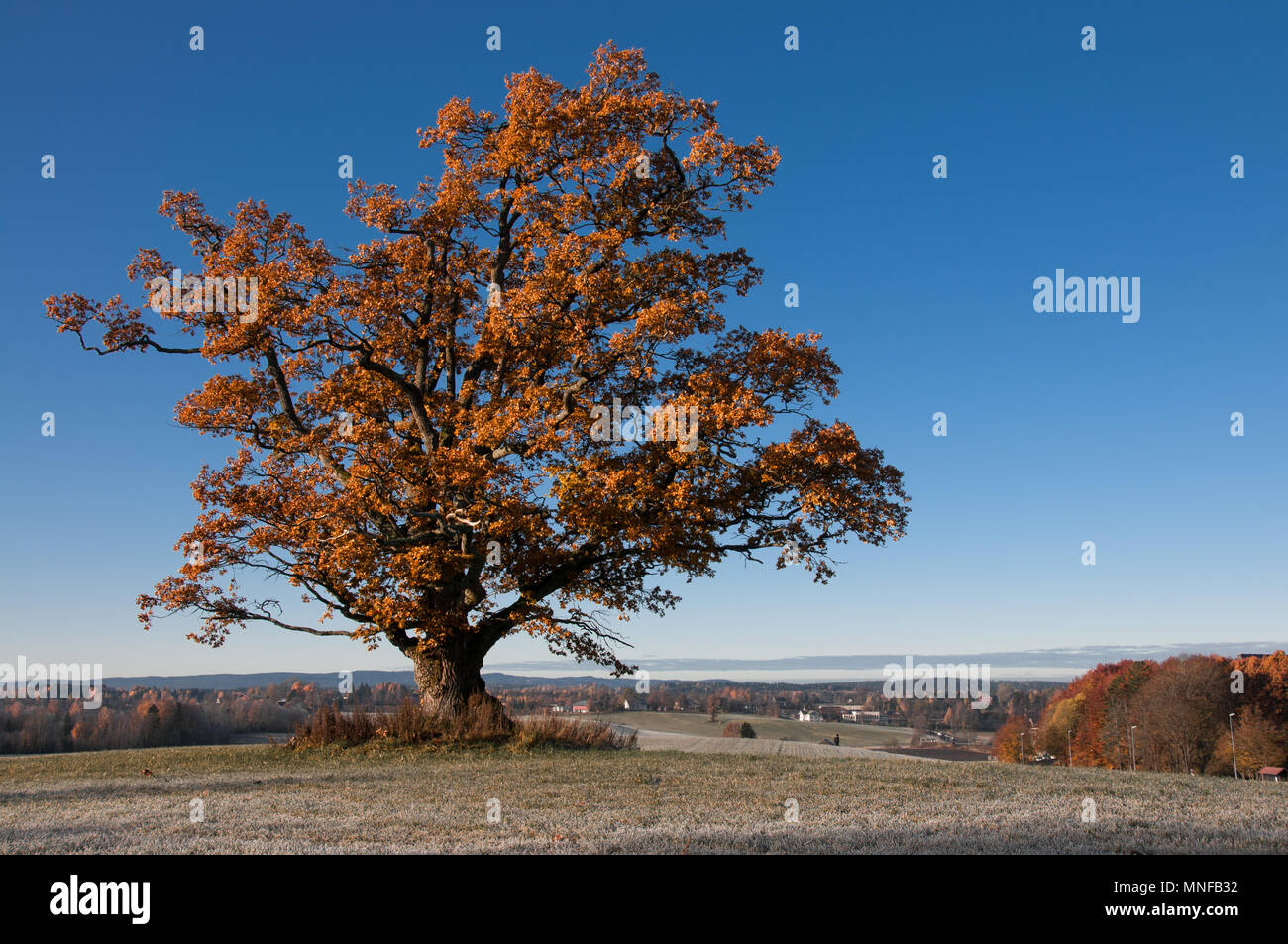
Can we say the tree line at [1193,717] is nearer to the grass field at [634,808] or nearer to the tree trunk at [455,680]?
the tree trunk at [455,680]

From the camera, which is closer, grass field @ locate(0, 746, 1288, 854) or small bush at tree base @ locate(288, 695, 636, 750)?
grass field @ locate(0, 746, 1288, 854)

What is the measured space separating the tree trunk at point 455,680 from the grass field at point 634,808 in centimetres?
455

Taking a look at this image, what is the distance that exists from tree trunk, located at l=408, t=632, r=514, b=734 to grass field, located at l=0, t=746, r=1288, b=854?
179 inches

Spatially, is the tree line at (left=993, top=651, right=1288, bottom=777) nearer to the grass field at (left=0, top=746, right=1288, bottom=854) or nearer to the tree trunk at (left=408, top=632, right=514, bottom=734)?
the tree trunk at (left=408, top=632, right=514, bottom=734)

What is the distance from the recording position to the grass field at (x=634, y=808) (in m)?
8.05

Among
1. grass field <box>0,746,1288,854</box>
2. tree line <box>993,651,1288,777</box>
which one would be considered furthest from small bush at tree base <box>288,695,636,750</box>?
tree line <box>993,651,1288,777</box>

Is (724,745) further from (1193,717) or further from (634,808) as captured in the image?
(1193,717)

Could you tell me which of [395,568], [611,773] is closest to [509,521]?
[395,568]

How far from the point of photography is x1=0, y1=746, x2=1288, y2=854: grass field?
805 cm

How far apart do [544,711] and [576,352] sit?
9194 millimetres

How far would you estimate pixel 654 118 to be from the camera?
21.5 metres

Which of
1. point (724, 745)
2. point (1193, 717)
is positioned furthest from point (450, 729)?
point (1193, 717)
